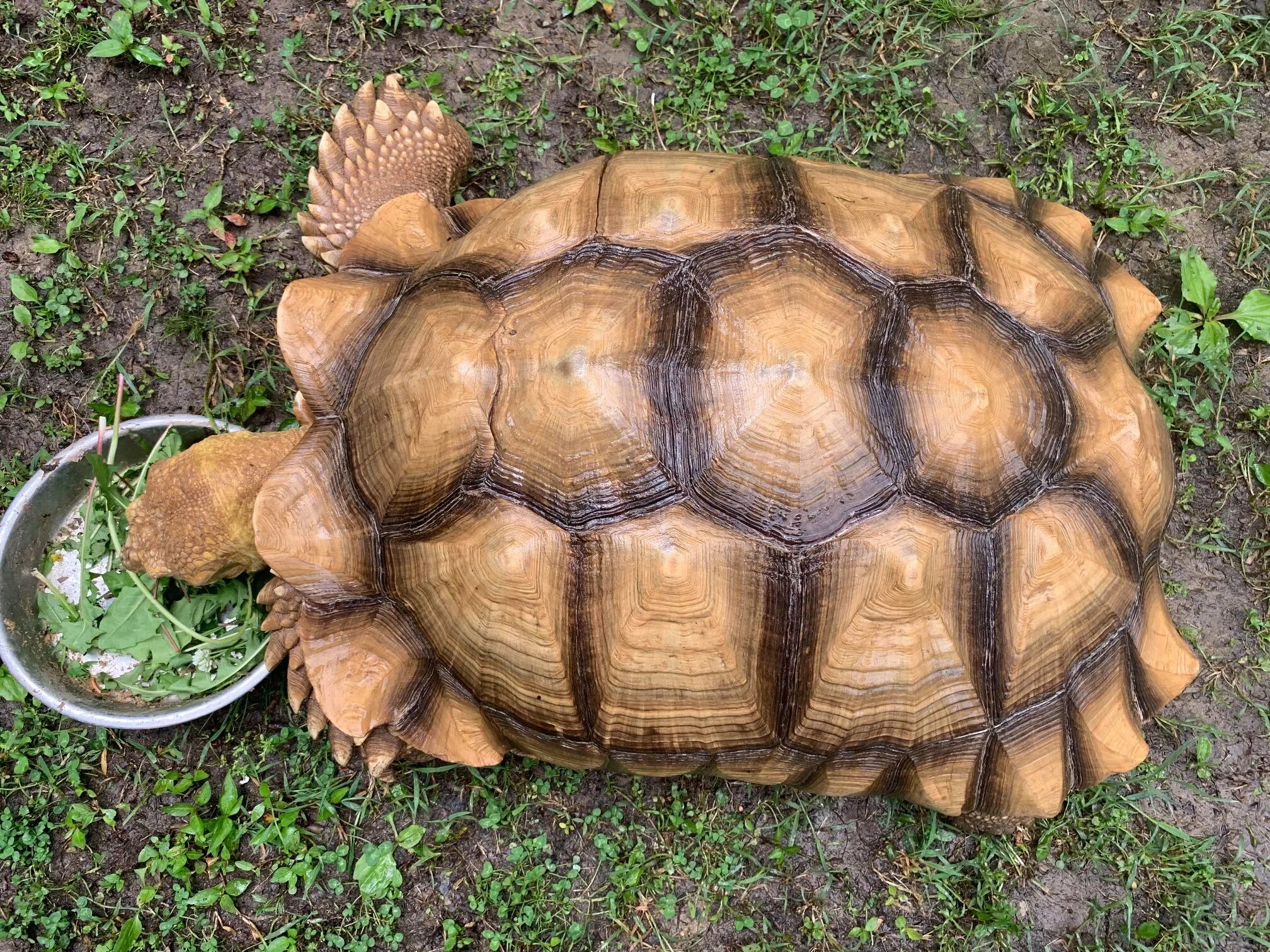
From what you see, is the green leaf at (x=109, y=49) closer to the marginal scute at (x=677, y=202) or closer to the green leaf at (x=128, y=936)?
the marginal scute at (x=677, y=202)

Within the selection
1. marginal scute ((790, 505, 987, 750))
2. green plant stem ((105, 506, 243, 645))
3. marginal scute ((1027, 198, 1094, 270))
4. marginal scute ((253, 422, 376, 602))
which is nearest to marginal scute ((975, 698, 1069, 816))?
marginal scute ((790, 505, 987, 750))

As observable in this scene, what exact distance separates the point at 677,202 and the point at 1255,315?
236 cm

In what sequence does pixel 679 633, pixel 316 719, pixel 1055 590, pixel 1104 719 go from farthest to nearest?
pixel 316 719 → pixel 1104 719 → pixel 1055 590 → pixel 679 633

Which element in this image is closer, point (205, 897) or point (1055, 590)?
point (1055, 590)

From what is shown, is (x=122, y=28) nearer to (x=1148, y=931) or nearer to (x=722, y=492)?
(x=722, y=492)

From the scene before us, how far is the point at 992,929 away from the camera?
2900mm

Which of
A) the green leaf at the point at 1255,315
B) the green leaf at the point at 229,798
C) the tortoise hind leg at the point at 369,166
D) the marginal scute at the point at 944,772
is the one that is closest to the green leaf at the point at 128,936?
the green leaf at the point at 229,798

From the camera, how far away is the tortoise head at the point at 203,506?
2.45 m

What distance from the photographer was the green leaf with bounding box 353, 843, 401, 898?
9.28 ft

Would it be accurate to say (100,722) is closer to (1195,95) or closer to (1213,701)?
(1213,701)

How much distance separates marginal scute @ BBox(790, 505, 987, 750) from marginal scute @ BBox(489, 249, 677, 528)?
0.46 meters

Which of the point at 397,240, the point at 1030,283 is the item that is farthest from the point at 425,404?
the point at 1030,283

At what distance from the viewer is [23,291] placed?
2.99 meters

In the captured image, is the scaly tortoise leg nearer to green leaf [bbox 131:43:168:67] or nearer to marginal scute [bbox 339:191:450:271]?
marginal scute [bbox 339:191:450:271]
